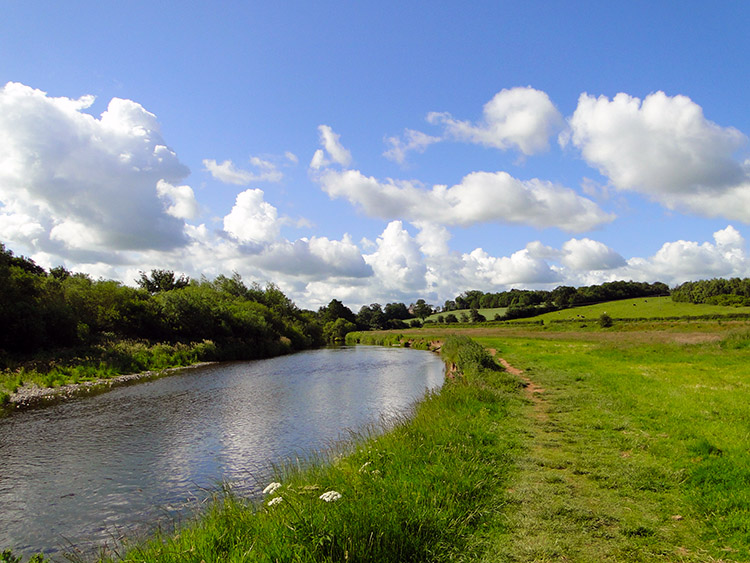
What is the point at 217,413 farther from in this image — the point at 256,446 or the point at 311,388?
the point at 311,388

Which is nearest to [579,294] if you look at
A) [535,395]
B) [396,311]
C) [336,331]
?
[336,331]

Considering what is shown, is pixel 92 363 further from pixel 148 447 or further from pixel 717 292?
pixel 717 292

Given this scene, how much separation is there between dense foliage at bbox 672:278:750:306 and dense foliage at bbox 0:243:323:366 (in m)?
73.4

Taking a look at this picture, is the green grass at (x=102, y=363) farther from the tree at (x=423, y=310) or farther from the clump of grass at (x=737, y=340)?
the tree at (x=423, y=310)

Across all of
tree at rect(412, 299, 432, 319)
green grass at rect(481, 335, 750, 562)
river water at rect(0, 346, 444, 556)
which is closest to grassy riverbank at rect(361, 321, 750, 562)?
green grass at rect(481, 335, 750, 562)

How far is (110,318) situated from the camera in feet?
129

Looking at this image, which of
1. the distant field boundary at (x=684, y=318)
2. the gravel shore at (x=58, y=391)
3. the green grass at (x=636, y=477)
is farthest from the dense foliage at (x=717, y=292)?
the gravel shore at (x=58, y=391)

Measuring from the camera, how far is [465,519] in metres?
6.00

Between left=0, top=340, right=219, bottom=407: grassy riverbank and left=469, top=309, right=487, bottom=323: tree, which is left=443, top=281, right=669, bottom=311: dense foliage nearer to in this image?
left=469, top=309, right=487, bottom=323: tree

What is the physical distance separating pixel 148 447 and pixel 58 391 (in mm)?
12491

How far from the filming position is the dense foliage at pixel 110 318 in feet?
91.7

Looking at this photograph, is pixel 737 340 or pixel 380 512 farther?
pixel 737 340

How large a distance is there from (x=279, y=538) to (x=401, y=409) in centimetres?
1424

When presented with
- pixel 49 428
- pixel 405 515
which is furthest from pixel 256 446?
pixel 405 515
